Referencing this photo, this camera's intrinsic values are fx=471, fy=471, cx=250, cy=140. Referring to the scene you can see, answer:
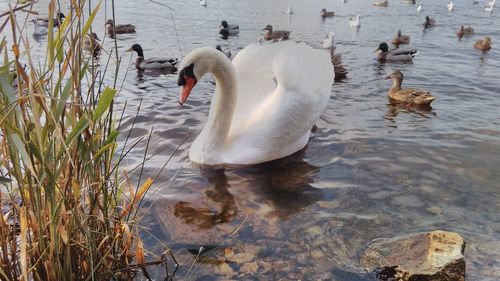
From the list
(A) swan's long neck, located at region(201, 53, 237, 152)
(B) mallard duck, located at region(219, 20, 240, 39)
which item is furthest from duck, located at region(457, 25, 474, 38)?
(A) swan's long neck, located at region(201, 53, 237, 152)

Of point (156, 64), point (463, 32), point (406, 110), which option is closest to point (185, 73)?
point (406, 110)

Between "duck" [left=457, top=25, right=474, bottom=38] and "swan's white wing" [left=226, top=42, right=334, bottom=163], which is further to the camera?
"duck" [left=457, top=25, right=474, bottom=38]

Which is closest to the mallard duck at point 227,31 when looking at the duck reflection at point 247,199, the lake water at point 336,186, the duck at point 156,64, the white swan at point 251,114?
the duck at point 156,64

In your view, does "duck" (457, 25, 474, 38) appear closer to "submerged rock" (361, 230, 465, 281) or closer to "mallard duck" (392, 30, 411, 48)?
"mallard duck" (392, 30, 411, 48)

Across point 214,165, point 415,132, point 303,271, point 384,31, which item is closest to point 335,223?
point 303,271

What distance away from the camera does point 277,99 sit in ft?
19.1

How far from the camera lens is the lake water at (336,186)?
152 inches

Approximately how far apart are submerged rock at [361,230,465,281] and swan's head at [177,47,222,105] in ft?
9.19

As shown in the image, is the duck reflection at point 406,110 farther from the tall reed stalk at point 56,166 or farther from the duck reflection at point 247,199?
the tall reed stalk at point 56,166

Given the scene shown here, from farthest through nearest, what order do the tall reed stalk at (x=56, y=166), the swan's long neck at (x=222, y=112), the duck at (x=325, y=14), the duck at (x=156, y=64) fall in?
the duck at (x=325, y=14)
the duck at (x=156, y=64)
the swan's long neck at (x=222, y=112)
the tall reed stalk at (x=56, y=166)

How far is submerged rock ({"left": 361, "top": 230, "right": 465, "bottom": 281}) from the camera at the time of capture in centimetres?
340

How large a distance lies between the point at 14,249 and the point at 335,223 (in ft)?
9.17

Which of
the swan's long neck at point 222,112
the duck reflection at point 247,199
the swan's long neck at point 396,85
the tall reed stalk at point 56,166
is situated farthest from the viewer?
the swan's long neck at point 396,85

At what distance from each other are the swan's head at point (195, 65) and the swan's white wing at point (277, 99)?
829 millimetres
